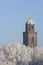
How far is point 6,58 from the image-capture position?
148 metres

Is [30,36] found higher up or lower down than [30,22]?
lower down

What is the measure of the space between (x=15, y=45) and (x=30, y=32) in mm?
4365

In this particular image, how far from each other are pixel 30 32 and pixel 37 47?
3.47m

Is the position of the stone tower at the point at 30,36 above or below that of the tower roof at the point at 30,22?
below

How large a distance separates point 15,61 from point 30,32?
815 centimetres

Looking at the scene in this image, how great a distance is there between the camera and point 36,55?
150125 mm

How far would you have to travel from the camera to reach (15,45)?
15388 cm

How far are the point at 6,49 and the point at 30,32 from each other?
5702mm

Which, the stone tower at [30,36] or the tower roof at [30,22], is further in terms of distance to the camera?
the tower roof at [30,22]

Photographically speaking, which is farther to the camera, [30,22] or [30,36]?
[30,22]

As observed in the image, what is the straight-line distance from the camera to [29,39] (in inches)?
5965

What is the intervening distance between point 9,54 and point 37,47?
Result: 6.99 meters

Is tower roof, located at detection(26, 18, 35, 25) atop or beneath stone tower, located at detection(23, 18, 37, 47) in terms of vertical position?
atop

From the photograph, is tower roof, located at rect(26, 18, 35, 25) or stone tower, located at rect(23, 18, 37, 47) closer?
stone tower, located at rect(23, 18, 37, 47)
